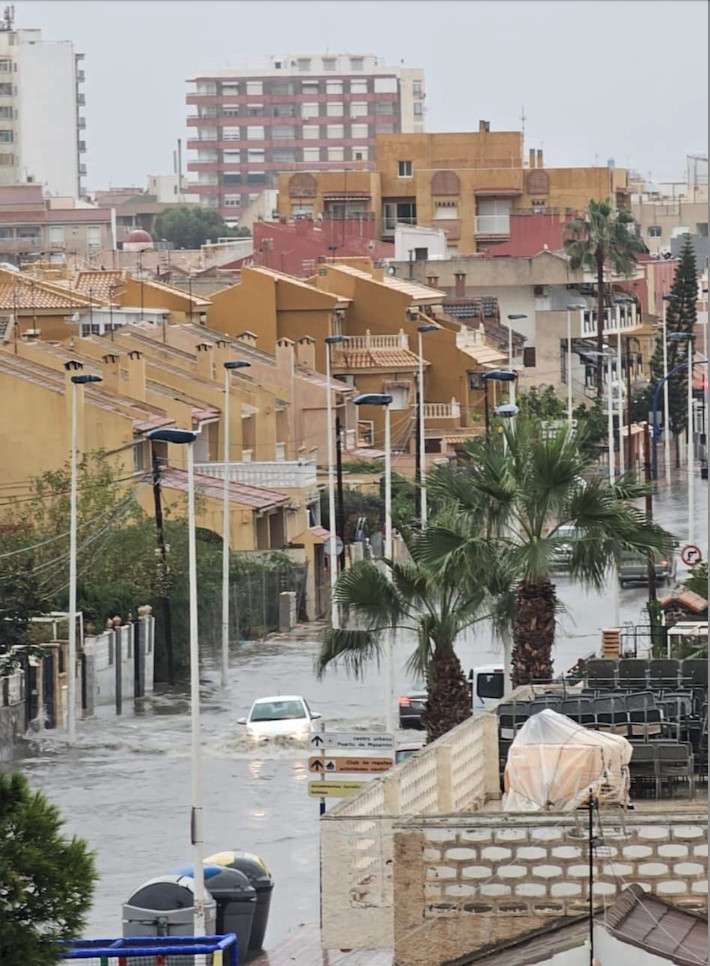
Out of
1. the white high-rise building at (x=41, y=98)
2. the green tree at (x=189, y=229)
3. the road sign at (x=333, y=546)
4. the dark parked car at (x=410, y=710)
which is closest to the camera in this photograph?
the dark parked car at (x=410, y=710)

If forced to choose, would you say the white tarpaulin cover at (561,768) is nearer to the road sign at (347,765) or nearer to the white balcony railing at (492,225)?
the road sign at (347,765)

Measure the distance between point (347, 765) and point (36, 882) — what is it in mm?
8868

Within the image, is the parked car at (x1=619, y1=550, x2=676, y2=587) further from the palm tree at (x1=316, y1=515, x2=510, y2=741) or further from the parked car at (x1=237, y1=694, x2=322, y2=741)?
the palm tree at (x1=316, y1=515, x2=510, y2=741)

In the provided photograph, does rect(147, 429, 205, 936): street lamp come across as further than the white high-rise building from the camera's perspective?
No

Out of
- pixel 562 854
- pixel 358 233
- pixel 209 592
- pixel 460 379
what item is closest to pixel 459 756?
pixel 562 854

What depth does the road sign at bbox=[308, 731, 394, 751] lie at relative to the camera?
2350cm

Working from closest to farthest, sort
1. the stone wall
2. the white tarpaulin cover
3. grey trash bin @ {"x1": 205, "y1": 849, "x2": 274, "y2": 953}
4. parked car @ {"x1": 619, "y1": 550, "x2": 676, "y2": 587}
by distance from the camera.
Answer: the stone wall < the white tarpaulin cover < grey trash bin @ {"x1": 205, "y1": 849, "x2": 274, "y2": 953} < parked car @ {"x1": 619, "y1": 550, "x2": 676, "y2": 587}

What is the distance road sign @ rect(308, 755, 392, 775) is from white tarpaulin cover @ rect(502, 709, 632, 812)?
2989 mm

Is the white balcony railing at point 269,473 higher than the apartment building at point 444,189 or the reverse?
the reverse

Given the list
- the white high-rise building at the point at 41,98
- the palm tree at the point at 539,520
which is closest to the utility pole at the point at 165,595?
the palm tree at the point at 539,520

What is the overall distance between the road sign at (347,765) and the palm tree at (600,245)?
212 feet

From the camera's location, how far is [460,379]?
8262 centimetres

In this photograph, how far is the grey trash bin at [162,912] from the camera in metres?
21.9

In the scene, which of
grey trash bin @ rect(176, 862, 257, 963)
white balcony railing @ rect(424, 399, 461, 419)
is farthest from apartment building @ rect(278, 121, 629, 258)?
grey trash bin @ rect(176, 862, 257, 963)
